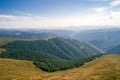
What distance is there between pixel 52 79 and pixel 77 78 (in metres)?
24.4

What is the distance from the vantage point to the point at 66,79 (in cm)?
17738

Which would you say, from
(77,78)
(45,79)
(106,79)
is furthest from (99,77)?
(45,79)

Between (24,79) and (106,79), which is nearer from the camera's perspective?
(106,79)

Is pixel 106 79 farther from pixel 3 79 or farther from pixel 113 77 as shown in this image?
pixel 3 79

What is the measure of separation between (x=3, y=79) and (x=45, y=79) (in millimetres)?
44018

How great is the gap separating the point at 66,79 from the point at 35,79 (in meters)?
30.6

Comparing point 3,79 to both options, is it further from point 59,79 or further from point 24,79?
point 59,79

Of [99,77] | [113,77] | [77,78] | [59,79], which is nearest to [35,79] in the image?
[59,79]

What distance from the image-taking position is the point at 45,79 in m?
182

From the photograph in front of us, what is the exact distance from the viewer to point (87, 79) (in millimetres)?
173000

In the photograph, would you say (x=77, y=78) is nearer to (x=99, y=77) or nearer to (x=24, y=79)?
(x=99, y=77)

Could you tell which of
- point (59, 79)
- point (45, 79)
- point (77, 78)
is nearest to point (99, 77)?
point (77, 78)

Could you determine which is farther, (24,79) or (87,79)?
(24,79)

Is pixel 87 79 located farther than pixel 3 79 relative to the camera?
No
